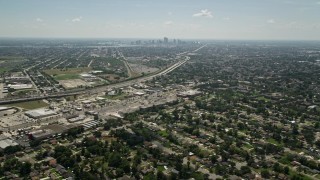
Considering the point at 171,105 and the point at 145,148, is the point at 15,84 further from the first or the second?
the point at 145,148

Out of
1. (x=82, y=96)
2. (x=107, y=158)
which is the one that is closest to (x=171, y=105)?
(x=82, y=96)

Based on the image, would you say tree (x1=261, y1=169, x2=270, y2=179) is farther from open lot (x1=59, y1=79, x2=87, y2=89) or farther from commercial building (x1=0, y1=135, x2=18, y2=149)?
open lot (x1=59, y1=79, x2=87, y2=89)

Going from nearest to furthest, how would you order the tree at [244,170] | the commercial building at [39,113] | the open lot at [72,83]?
the tree at [244,170]
the commercial building at [39,113]
the open lot at [72,83]

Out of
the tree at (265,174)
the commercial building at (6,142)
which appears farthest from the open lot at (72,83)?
the tree at (265,174)

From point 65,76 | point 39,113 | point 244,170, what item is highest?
point 244,170

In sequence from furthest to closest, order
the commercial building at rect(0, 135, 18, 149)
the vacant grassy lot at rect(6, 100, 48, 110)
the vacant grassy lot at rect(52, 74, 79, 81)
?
A: the vacant grassy lot at rect(52, 74, 79, 81), the vacant grassy lot at rect(6, 100, 48, 110), the commercial building at rect(0, 135, 18, 149)

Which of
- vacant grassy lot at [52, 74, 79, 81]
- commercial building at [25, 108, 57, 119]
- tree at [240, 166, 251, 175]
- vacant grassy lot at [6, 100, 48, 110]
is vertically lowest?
vacant grassy lot at [52, 74, 79, 81]

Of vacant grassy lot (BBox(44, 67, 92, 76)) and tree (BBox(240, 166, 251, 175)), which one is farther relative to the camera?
vacant grassy lot (BBox(44, 67, 92, 76))

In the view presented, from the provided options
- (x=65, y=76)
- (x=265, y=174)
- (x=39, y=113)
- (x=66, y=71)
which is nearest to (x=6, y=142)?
(x=39, y=113)

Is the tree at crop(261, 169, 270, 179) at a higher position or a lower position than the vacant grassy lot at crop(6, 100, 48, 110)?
higher

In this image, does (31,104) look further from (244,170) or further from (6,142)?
(244,170)

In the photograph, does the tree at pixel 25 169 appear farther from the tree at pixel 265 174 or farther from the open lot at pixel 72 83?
the open lot at pixel 72 83

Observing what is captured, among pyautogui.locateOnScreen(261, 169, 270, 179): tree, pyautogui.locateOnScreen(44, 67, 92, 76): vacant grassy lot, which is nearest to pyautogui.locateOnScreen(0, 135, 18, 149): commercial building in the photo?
pyautogui.locateOnScreen(261, 169, 270, 179): tree
